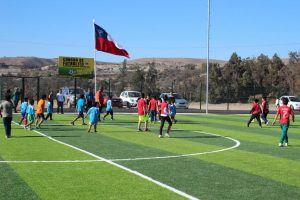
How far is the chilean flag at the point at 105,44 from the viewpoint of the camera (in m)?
33.9

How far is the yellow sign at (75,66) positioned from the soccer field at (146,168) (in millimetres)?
31229

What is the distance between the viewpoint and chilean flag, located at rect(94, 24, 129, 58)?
3394 centimetres

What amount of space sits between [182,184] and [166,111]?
34.8 feet

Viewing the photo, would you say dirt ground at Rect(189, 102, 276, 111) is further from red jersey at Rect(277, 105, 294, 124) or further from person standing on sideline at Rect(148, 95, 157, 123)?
red jersey at Rect(277, 105, 294, 124)

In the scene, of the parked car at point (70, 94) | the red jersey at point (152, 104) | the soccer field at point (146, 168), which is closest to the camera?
the soccer field at point (146, 168)

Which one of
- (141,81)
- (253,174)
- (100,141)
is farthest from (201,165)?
(141,81)

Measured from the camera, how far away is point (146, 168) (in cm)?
1188

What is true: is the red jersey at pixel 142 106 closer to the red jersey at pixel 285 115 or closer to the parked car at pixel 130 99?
the red jersey at pixel 285 115

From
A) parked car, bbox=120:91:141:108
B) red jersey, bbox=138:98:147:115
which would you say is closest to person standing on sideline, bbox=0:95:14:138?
red jersey, bbox=138:98:147:115

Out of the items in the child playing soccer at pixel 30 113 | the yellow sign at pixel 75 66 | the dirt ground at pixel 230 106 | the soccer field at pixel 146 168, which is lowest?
the soccer field at pixel 146 168

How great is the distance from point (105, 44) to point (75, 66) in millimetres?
17812

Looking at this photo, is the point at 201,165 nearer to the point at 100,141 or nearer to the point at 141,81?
Result: the point at 100,141

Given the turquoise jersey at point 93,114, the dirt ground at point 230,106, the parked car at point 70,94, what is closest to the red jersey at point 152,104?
the turquoise jersey at point 93,114

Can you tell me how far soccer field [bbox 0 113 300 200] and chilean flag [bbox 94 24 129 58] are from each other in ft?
48.1
